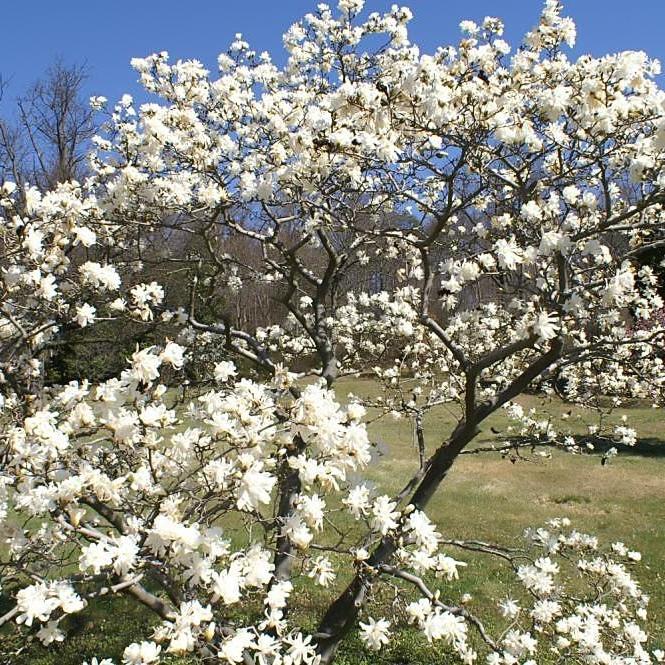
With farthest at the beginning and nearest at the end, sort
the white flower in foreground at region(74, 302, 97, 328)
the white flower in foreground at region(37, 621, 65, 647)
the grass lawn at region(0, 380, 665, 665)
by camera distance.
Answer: the grass lawn at region(0, 380, 665, 665) → the white flower in foreground at region(74, 302, 97, 328) → the white flower in foreground at region(37, 621, 65, 647)

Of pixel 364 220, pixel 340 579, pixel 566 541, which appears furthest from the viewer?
pixel 364 220

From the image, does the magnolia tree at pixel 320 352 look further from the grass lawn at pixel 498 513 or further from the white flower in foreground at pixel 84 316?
→ the grass lawn at pixel 498 513

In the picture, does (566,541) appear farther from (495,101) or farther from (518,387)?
(495,101)

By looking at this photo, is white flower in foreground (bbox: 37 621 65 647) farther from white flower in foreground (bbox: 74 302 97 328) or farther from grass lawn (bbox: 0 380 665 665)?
white flower in foreground (bbox: 74 302 97 328)

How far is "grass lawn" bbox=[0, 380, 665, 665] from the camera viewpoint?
5.41 metres

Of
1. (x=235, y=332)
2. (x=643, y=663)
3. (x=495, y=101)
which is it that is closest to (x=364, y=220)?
(x=235, y=332)

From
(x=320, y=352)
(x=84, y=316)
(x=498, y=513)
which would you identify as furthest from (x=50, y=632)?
(x=498, y=513)

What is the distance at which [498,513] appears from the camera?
944 centimetres

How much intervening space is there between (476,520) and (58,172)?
16.9m

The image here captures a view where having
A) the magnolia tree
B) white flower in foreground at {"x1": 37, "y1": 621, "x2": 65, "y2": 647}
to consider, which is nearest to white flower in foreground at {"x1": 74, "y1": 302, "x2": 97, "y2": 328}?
the magnolia tree

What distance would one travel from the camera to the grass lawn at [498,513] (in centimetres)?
541

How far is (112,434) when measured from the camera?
2359 mm

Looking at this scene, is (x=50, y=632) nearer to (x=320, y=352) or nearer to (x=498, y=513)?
(x=320, y=352)

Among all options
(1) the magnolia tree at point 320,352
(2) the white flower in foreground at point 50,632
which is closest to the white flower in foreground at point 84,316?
(1) the magnolia tree at point 320,352
